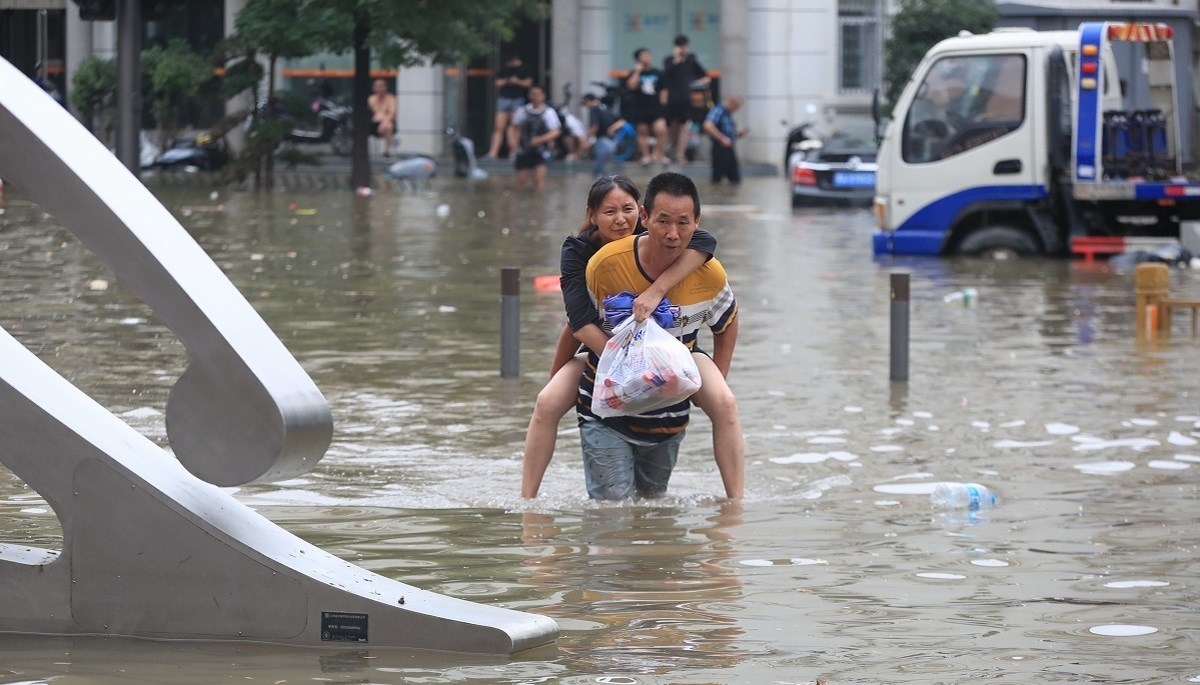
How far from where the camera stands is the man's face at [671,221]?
7.26 m

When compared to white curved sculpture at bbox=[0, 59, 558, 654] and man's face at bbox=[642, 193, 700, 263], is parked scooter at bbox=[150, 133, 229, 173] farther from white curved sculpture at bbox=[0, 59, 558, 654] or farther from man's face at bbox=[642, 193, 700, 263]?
white curved sculpture at bbox=[0, 59, 558, 654]

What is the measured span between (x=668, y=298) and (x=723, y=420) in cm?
57

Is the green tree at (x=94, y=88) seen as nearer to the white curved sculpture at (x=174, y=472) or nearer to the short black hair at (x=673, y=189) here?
the short black hair at (x=673, y=189)

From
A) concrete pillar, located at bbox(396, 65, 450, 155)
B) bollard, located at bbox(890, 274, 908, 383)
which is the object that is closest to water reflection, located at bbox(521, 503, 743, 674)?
bollard, located at bbox(890, 274, 908, 383)

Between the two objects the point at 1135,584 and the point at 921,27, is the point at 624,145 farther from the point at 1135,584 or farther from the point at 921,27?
the point at 1135,584

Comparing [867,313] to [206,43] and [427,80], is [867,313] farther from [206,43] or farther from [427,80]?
[206,43]

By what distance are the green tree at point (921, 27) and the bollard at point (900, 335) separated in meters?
29.5

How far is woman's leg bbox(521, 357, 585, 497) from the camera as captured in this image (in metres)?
7.89

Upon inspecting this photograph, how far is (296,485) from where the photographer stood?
846cm

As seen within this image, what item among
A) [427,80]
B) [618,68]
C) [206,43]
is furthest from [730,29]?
[206,43]

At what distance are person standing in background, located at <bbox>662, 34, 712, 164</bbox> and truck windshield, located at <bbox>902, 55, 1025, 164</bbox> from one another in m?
17.4

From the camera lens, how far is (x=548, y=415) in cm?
788

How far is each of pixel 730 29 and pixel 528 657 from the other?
40351 mm

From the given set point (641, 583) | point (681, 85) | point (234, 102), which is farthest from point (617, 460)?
point (234, 102)
